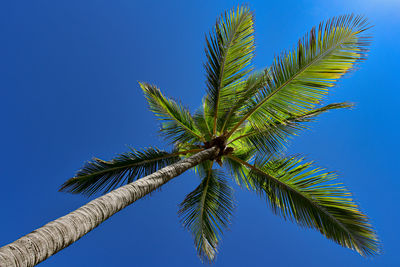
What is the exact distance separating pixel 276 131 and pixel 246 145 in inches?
47.6

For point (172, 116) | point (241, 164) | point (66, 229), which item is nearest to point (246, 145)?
point (241, 164)

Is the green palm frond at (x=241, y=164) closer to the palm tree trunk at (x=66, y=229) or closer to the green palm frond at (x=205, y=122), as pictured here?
the green palm frond at (x=205, y=122)

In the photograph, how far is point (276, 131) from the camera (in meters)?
5.77

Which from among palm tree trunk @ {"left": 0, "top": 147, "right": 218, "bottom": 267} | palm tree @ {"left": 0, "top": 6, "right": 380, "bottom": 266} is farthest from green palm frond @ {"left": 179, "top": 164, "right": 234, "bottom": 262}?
palm tree trunk @ {"left": 0, "top": 147, "right": 218, "bottom": 267}

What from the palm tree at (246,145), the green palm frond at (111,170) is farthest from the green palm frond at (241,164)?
the green palm frond at (111,170)

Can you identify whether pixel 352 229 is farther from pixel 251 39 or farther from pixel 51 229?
pixel 51 229

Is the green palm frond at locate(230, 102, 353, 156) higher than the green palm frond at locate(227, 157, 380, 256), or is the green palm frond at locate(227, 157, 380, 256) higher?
the green palm frond at locate(230, 102, 353, 156)

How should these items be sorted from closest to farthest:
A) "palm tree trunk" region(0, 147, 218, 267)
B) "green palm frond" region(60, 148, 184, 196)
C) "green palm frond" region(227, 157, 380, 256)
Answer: "palm tree trunk" region(0, 147, 218, 267)
"green palm frond" region(227, 157, 380, 256)
"green palm frond" region(60, 148, 184, 196)

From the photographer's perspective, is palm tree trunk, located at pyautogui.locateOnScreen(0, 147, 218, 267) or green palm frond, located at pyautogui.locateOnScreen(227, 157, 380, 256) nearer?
palm tree trunk, located at pyautogui.locateOnScreen(0, 147, 218, 267)

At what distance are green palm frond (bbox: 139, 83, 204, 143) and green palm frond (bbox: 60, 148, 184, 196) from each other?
72 centimetres

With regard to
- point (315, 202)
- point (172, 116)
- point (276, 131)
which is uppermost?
point (172, 116)

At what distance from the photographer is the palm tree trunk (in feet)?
5.51

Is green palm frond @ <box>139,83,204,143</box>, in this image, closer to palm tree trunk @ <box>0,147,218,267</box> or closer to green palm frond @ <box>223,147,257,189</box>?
green palm frond @ <box>223,147,257,189</box>

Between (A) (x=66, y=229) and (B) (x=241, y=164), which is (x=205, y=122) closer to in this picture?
(B) (x=241, y=164)
